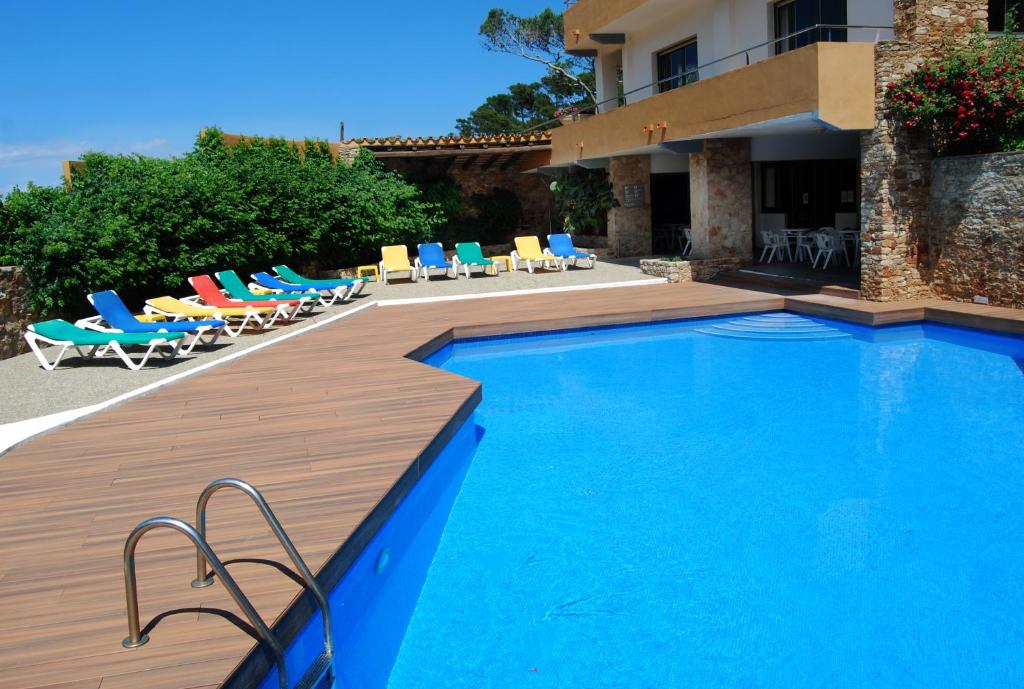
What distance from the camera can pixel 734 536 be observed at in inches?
218

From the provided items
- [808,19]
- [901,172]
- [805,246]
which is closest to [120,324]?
[901,172]

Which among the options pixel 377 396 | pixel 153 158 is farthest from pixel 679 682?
pixel 153 158

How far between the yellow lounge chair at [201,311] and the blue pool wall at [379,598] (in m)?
6.77

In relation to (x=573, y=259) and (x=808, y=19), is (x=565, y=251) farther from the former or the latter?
(x=808, y=19)

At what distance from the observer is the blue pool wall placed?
13.3ft

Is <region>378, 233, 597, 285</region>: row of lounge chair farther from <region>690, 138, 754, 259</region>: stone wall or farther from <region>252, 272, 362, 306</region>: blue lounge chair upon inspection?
<region>690, 138, 754, 259</region>: stone wall

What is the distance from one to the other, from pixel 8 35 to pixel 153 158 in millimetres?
30861

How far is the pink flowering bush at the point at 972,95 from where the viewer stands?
11.2 meters

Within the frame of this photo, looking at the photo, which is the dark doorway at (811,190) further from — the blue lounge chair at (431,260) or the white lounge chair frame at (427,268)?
the blue lounge chair at (431,260)

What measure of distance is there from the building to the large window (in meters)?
0.03

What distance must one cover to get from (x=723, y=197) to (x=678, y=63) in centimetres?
481

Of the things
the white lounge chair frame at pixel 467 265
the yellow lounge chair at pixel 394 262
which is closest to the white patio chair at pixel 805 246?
the white lounge chair frame at pixel 467 265

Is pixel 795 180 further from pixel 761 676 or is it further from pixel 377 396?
pixel 761 676

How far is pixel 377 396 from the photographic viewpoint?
25.6 feet
